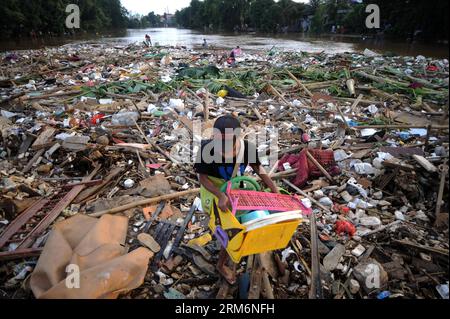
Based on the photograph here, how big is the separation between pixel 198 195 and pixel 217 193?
6.10 feet

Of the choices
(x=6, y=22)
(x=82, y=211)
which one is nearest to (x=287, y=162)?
(x=82, y=211)

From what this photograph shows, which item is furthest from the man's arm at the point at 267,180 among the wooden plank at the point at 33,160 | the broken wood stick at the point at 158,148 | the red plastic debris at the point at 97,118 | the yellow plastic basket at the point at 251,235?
the red plastic debris at the point at 97,118

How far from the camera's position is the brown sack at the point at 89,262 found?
2.05m

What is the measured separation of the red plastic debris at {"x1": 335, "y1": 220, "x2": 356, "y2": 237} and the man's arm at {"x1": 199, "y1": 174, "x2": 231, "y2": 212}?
1.82 m

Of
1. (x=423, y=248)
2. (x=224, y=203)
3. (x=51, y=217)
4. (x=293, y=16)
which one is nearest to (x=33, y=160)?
(x=51, y=217)

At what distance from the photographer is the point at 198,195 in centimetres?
378

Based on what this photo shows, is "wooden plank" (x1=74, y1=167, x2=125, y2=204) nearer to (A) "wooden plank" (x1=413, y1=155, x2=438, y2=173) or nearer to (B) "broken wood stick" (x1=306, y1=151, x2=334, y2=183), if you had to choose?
(B) "broken wood stick" (x1=306, y1=151, x2=334, y2=183)

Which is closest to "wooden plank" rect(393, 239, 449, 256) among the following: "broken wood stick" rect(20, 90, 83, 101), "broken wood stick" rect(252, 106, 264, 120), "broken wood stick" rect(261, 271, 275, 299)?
"broken wood stick" rect(261, 271, 275, 299)

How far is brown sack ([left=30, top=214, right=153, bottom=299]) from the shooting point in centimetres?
205

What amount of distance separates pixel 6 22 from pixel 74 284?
4119 cm

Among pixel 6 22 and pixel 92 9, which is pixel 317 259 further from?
pixel 92 9

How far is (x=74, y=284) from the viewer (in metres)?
2.01

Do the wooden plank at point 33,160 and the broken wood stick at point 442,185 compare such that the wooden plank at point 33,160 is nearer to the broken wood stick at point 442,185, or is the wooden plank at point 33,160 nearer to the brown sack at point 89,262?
the brown sack at point 89,262

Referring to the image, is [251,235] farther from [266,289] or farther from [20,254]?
[20,254]
